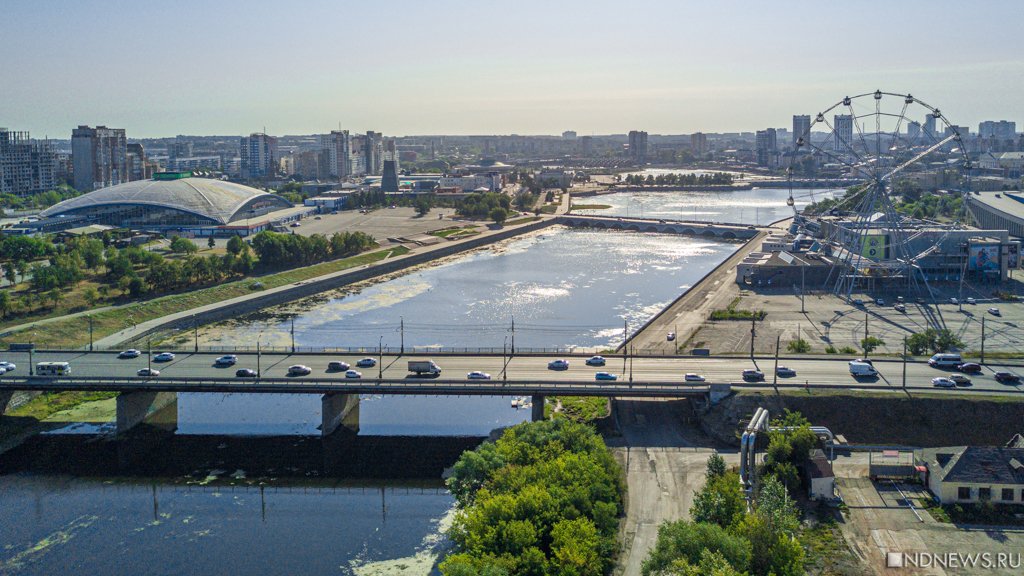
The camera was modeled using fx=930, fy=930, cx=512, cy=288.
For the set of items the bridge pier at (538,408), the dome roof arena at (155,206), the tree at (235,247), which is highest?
the dome roof arena at (155,206)

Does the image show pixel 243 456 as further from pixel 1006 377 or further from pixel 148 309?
pixel 1006 377

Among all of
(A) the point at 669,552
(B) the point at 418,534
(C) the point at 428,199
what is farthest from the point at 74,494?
(C) the point at 428,199

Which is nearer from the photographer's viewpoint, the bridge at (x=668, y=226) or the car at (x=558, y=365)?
the car at (x=558, y=365)

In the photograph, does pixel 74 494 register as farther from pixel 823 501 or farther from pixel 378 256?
pixel 378 256

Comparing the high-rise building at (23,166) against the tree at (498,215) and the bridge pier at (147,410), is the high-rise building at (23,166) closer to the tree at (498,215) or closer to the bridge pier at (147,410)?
the tree at (498,215)

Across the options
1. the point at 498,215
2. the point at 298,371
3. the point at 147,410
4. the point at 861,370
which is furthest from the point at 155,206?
the point at 861,370

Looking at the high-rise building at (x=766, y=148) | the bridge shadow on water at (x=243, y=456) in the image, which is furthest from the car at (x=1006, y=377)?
the high-rise building at (x=766, y=148)

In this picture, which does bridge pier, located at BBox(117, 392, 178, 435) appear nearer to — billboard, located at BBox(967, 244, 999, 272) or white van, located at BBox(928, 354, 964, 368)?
white van, located at BBox(928, 354, 964, 368)
